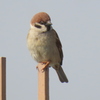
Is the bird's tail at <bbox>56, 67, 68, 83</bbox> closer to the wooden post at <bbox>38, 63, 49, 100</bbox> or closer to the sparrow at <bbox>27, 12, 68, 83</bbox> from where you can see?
the sparrow at <bbox>27, 12, 68, 83</bbox>

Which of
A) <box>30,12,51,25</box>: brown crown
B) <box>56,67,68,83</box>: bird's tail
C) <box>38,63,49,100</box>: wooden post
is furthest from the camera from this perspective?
<box>56,67,68,83</box>: bird's tail

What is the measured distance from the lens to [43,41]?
5.16 meters

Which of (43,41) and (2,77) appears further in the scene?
(43,41)

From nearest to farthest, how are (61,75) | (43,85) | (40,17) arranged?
1. (43,85)
2. (40,17)
3. (61,75)

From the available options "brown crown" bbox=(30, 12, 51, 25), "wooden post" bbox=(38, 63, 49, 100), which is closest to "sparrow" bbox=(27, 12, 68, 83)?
"brown crown" bbox=(30, 12, 51, 25)

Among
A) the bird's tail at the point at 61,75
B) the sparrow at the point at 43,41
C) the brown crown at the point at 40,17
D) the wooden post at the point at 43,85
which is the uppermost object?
the brown crown at the point at 40,17

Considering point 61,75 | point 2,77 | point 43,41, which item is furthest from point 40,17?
point 61,75

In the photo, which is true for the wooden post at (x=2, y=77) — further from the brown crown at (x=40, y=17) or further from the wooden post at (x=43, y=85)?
the brown crown at (x=40, y=17)

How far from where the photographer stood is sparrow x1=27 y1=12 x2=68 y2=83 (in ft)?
16.3

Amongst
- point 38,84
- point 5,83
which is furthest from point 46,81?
point 5,83

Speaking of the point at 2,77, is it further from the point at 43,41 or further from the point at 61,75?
the point at 61,75

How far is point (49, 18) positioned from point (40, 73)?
1.15 m

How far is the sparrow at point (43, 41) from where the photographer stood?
4.97 metres

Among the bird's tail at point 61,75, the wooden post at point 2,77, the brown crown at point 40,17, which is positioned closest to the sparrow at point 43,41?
the brown crown at point 40,17
